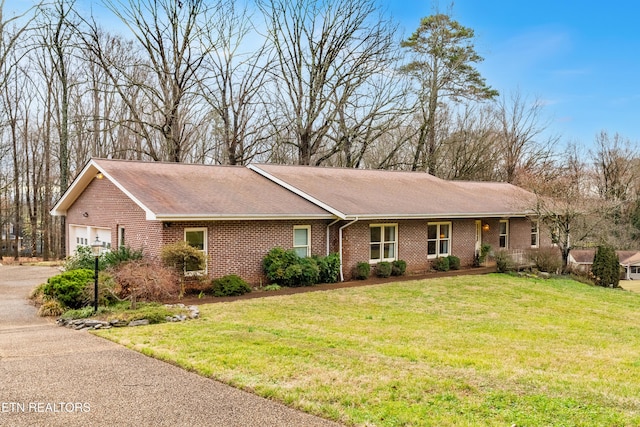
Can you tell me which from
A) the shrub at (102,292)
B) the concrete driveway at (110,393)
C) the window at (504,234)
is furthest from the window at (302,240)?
the window at (504,234)

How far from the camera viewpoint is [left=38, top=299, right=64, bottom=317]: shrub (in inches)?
453

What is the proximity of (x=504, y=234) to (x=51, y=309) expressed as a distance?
1981cm

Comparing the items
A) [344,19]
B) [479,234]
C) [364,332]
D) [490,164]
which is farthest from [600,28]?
[364,332]

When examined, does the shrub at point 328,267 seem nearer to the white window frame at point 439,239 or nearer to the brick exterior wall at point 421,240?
the brick exterior wall at point 421,240

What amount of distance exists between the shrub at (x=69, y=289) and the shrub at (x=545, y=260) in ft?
59.5

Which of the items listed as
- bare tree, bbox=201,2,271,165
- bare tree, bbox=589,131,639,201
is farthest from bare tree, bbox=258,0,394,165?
bare tree, bbox=589,131,639,201

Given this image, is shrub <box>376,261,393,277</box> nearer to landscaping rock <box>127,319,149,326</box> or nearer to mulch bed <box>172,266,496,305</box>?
mulch bed <box>172,266,496,305</box>

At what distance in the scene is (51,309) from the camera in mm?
11570

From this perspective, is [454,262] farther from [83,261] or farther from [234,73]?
[234,73]

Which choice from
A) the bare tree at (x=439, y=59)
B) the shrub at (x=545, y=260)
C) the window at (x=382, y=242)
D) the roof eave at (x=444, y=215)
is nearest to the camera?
the roof eave at (x=444, y=215)

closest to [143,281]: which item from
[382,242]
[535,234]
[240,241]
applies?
[240,241]

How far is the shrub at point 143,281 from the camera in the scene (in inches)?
490

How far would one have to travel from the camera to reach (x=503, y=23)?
2453 centimetres

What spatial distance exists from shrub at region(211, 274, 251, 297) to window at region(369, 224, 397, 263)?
5725mm
